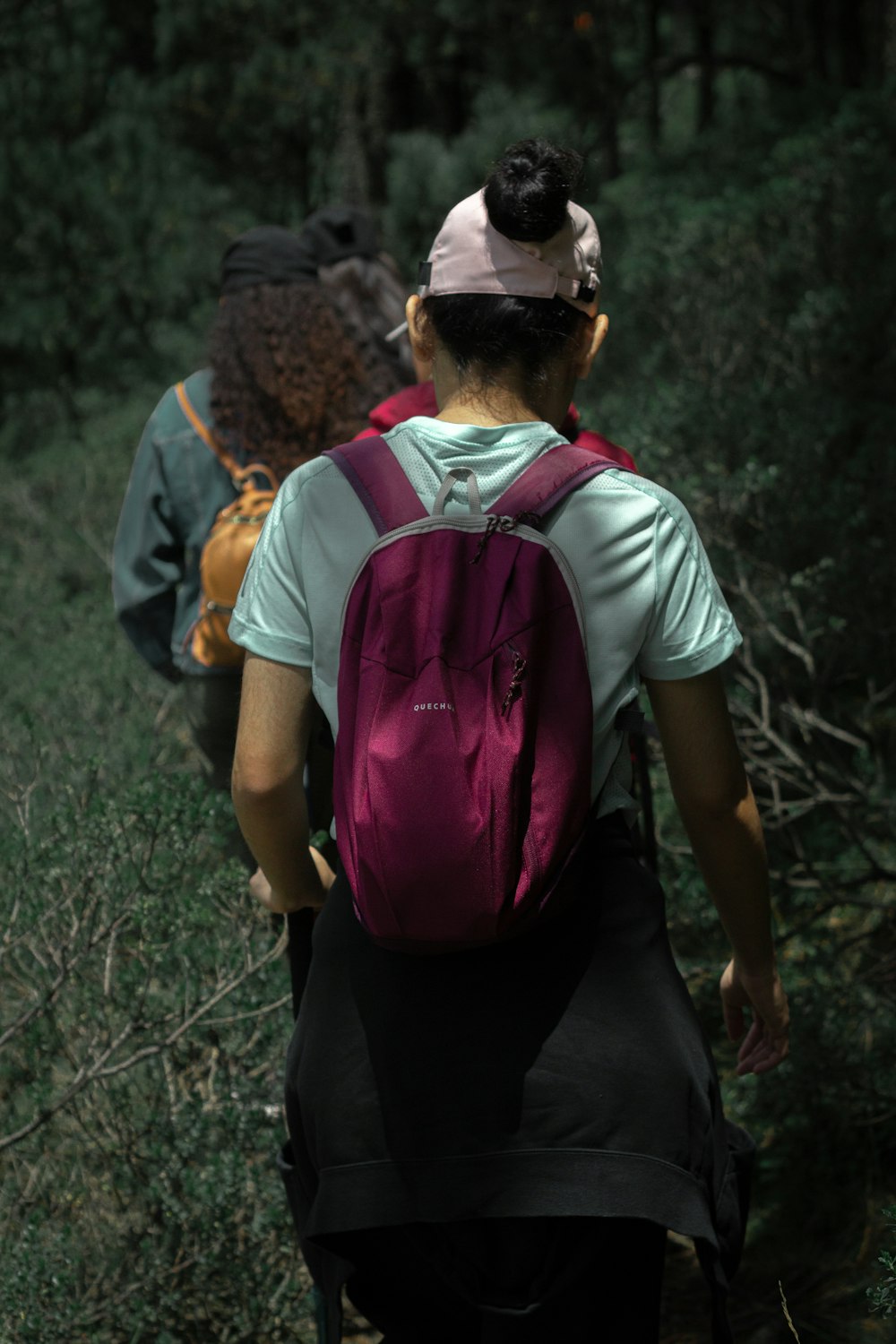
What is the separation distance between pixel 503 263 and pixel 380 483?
30 cm

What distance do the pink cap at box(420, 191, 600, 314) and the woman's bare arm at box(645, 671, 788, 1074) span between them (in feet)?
1.59

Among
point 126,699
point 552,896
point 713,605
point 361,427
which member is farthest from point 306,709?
point 126,699

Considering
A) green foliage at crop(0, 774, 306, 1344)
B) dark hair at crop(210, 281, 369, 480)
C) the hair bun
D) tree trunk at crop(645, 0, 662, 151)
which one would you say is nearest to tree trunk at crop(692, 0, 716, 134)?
tree trunk at crop(645, 0, 662, 151)

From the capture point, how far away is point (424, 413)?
2613mm

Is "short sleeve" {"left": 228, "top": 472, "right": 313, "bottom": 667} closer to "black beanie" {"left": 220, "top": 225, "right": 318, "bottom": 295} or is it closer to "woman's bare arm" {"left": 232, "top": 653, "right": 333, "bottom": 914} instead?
"woman's bare arm" {"left": 232, "top": 653, "right": 333, "bottom": 914}

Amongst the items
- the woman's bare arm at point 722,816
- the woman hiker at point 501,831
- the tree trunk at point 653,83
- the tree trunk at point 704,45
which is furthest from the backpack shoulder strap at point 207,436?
the tree trunk at point 704,45

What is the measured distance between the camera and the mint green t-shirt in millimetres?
1643

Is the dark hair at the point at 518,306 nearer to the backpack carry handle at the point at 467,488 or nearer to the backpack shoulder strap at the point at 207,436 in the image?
the backpack carry handle at the point at 467,488

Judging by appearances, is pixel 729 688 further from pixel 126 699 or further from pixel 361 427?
pixel 126 699

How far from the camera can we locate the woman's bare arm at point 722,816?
1.71 meters

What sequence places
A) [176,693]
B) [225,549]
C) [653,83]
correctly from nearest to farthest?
1. [225,549]
2. [176,693]
3. [653,83]

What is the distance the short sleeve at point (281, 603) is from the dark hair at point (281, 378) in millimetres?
1622

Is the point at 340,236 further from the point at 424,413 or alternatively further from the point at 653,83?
the point at 653,83

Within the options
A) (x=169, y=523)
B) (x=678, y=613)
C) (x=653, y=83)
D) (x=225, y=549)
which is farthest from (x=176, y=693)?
(x=653, y=83)
